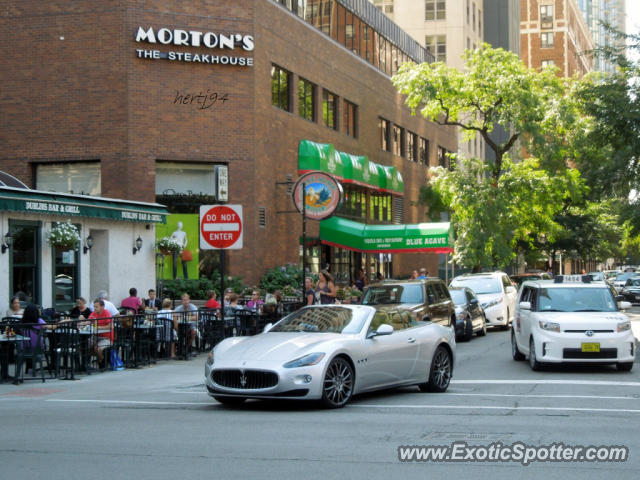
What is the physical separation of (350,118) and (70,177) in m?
15.8

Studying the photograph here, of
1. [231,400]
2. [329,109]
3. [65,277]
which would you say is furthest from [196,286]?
[231,400]

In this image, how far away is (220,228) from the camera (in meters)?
16.4

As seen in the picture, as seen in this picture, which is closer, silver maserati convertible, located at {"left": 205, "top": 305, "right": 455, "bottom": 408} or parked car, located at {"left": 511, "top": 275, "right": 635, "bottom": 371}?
silver maserati convertible, located at {"left": 205, "top": 305, "right": 455, "bottom": 408}

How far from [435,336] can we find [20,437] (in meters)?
6.32

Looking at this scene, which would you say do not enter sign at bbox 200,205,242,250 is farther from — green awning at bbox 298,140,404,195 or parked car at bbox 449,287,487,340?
green awning at bbox 298,140,404,195

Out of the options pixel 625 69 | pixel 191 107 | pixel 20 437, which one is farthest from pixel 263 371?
pixel 191 107

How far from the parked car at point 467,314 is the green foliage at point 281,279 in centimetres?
663

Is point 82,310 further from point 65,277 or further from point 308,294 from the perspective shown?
point 308,294

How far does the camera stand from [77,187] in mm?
30078

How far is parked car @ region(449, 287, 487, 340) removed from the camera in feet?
77.6

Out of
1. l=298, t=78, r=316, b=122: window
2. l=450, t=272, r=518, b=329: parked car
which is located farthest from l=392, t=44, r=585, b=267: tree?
l=450, t=272, r=518, b=329: parked car

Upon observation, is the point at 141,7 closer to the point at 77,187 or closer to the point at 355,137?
the point at 77,187

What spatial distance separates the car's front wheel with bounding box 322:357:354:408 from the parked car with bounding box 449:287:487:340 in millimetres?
12438

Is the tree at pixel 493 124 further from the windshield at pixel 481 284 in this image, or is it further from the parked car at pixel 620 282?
the windshield at pixel 481 284
